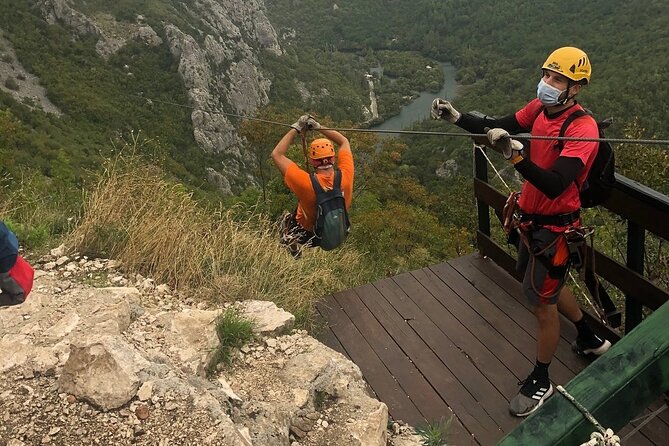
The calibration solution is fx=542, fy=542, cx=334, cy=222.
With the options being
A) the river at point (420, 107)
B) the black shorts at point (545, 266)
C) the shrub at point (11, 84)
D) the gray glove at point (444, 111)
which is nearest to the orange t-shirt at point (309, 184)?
the gray glove at point (444, 111)

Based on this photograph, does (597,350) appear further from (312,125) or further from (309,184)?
(312,125)

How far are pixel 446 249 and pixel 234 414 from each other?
15.4 m

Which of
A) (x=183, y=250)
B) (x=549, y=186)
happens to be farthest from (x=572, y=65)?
(x=183, y=250)

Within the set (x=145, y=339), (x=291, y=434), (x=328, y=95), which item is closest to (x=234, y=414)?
(x=291, y=434)

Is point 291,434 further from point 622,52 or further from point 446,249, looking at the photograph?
point 622,52

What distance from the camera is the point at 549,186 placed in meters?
2.06

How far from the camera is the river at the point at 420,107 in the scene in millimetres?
78125

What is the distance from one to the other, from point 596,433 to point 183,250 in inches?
117

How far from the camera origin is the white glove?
211 cm

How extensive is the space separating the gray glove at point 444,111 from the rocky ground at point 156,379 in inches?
54.1

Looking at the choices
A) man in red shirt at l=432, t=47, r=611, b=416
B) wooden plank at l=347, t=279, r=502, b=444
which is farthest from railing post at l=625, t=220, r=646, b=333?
wooden plank at l=347, t=279, r=502, b=444

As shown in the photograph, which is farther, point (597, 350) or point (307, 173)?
point (307, 173)

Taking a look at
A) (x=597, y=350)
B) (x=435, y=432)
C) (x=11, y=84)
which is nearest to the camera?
(x=435, y=432)

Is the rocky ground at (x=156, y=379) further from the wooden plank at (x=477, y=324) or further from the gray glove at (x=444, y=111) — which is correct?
the gray glove at (x=444, y=111)
